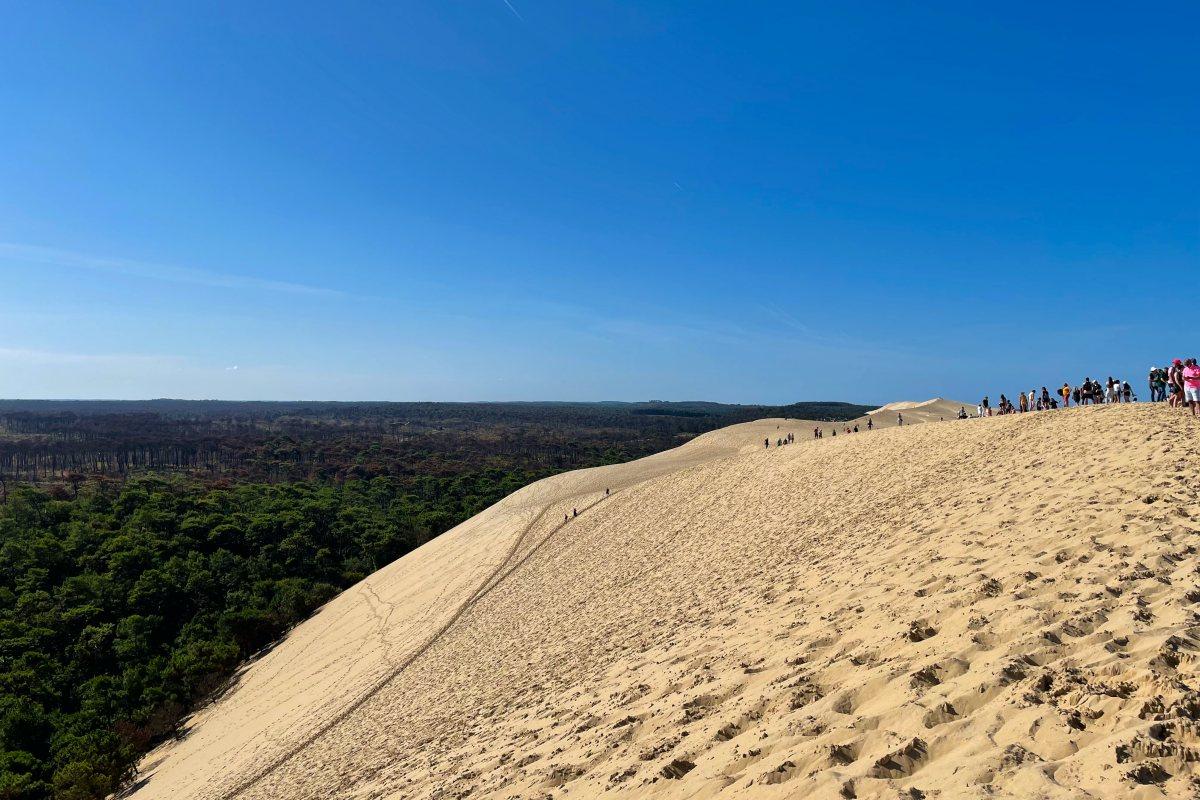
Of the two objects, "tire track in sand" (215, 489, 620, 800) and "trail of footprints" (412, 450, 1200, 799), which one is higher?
"trail of footprints" (412, 450, 1200, 799)

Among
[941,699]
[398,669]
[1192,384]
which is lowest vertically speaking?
[398,669]

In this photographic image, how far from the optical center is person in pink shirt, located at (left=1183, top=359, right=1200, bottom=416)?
12.8 metres

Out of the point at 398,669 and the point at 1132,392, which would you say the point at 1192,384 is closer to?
the point at 1132,392

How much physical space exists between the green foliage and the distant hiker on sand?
1060 inches

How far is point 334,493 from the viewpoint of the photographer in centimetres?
6209

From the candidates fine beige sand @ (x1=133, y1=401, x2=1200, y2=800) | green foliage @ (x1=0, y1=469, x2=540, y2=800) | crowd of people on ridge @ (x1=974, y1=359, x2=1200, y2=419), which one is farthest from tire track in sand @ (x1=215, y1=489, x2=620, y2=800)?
crowd of people on ridge @ (x1=974, y1=359, x2=1200, y2=419)

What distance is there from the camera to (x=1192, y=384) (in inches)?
507

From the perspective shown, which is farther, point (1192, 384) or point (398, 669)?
point (398, 669)

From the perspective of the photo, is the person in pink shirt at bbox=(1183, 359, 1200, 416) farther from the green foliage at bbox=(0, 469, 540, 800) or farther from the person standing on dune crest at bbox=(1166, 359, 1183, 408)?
the green foliage at bbox=(0, 469, 540, 800)

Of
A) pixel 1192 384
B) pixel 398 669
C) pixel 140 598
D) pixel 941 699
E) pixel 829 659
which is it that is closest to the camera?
pixel 941 699

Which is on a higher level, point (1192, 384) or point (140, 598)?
point (1192, 384)

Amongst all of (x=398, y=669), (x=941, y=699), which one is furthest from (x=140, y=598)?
(x=941, y=699)

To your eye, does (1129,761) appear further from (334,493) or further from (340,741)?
(334,493)

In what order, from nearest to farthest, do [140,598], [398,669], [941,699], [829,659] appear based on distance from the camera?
1. [941,699]
2. [829,659]
3. [398,669]
4. [140,598]
